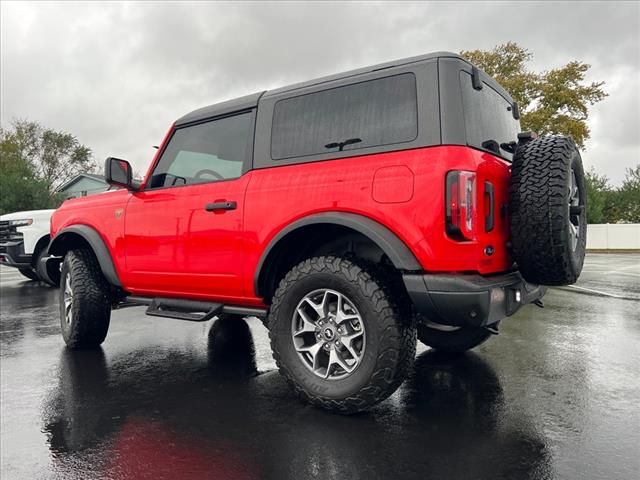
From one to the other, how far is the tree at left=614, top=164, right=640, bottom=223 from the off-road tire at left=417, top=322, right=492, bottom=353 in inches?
1302

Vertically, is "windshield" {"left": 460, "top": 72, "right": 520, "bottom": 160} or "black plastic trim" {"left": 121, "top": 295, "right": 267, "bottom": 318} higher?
"windshield" {"left": 460, "top": 72, "right": 520, "bottom": 160}

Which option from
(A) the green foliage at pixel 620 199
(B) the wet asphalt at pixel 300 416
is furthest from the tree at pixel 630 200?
(B) the wet asphalt at pixel 300 416

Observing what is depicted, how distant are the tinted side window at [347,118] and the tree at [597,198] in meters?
29.5

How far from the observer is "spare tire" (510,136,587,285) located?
107 inches

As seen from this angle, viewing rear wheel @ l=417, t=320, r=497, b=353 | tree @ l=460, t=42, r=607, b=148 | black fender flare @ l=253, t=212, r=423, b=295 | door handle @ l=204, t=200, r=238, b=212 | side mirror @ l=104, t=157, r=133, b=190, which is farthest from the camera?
tree @ l=460, t=42, r=607, b=148

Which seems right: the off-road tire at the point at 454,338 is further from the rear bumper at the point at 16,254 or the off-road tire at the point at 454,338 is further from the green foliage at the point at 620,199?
the green foliage at the point at 620,199

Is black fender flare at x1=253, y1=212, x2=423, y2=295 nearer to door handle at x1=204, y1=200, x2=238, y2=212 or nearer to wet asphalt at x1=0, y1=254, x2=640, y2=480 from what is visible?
door handle at x1=204, y1=200, x2=238, y2=212

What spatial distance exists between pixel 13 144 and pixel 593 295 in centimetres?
4602

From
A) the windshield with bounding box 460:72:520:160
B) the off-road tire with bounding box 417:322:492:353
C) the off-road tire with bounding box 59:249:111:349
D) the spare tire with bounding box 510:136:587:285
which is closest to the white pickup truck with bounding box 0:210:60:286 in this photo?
the off-road tire with bounding box 59:249:111:349

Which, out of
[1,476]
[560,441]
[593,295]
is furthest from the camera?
[593,295]

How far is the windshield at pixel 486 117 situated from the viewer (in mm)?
2855

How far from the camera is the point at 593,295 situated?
7836mm

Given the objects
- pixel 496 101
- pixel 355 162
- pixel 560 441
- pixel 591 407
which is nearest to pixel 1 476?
pixel 355 162

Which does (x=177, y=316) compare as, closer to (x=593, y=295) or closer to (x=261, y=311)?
(x=261, y=311)
